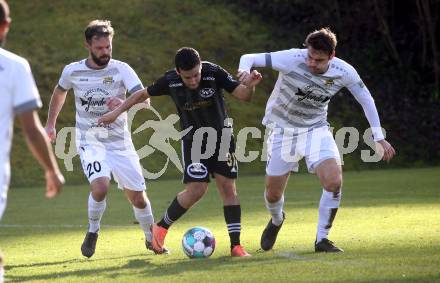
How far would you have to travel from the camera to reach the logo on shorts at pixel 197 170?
412 inches

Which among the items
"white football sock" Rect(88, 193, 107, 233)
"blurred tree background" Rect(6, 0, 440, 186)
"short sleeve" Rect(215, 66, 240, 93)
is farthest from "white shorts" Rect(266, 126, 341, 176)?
"blurred tree background" Rect(6, 0, 440, 186)

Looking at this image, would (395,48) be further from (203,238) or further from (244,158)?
(203,238)

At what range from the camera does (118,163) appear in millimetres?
11195

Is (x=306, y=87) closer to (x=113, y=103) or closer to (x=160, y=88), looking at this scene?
(x=160, y=88)

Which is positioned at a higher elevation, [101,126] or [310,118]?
[310,118]

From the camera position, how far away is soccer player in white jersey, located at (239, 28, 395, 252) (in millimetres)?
10258

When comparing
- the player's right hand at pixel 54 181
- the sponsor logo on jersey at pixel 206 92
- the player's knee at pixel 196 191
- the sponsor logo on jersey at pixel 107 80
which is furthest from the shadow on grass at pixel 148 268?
the player's right hand at pixel 54 181

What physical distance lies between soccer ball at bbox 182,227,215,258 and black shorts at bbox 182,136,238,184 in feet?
1.77

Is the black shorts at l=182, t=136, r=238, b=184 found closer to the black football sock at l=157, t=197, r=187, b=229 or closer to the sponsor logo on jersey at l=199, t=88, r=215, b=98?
the black football sock at l=157, t=197, r=187, b=229

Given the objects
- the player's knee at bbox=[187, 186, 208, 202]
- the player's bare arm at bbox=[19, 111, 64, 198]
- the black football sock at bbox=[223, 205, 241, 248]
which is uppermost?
the player's bare arm at bbox=[19, 111, 64, 198]

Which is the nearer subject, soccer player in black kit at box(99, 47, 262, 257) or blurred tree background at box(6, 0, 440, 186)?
soccer player in black kit at box(99, 47, 262, 257)

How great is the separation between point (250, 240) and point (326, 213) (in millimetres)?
1856

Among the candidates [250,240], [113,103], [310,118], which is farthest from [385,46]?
[113,103]

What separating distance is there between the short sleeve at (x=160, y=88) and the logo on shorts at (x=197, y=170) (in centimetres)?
77
